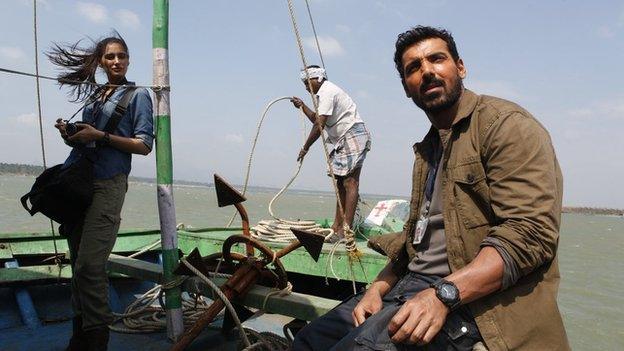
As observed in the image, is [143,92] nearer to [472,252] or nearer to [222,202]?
[222,202]

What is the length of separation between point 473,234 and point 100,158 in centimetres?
196

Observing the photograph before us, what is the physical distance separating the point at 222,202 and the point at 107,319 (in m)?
0.85

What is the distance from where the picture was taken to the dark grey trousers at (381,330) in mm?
1465

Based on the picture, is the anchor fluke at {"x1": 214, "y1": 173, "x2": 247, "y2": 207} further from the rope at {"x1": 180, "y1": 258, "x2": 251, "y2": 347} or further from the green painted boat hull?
the green painted boat hull

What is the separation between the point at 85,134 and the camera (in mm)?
2406

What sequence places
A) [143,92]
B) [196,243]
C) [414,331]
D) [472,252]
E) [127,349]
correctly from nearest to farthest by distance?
1. [414,331]
2. [472,252]
3. [143,92]
4. [127,349]
5. [196,243]

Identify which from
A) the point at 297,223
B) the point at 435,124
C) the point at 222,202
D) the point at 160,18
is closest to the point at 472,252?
the point at 435,124

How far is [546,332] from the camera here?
1.43 m

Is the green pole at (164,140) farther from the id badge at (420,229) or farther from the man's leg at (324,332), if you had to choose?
the id badge at (420,229)

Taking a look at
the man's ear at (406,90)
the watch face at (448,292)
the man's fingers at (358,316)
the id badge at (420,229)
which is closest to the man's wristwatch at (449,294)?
the watch face at (448,292)

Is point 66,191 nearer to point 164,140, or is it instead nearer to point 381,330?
point 164,140

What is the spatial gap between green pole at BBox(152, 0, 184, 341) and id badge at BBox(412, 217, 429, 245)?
1486 millimetres

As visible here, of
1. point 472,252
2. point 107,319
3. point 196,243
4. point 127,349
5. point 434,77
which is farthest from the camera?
point 196,243

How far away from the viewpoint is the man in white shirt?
4.68 meters
